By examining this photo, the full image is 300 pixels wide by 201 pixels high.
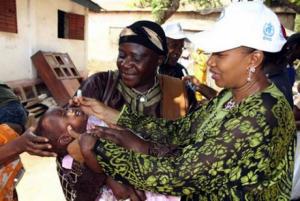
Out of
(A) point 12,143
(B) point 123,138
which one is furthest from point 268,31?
(A) point 12,143

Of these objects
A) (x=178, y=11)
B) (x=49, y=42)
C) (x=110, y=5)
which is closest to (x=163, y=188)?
(x=49, y=42)

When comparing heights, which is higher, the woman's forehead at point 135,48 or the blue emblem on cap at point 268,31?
the blue emblem on cap at point 268,31

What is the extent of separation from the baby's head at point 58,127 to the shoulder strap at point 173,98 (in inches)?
28.0

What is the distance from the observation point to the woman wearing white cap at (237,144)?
1292 millimetres

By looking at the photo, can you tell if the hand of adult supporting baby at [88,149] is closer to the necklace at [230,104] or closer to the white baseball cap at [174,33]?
the necklace at [230,104]

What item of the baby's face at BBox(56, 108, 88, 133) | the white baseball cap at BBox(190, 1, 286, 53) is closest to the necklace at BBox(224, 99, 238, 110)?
the white baseball cap at BBox(190, 1, 286, 53)

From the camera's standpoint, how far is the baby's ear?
1568mm

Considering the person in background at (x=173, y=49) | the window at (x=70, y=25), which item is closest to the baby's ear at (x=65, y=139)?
the person in background at (x=173, y=49)

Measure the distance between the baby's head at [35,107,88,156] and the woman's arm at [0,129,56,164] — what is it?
30 mm

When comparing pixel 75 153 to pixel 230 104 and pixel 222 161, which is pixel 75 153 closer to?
Result: pixel 222 161

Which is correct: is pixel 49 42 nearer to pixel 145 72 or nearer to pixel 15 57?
pixel 15 57

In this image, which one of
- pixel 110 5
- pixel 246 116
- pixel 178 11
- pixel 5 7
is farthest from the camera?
pixel 110 5

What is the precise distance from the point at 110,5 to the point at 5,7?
7794mm

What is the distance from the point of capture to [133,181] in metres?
1.39
